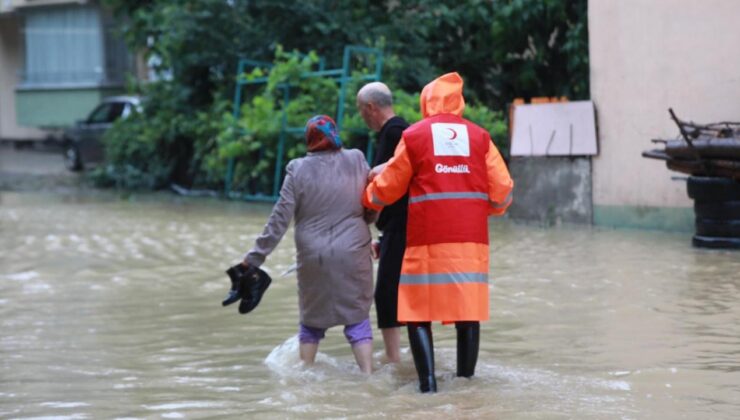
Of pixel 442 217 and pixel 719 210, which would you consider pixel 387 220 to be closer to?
pixel 442 217

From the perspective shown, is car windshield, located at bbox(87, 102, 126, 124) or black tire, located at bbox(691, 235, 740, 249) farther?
car windshield, located at bbox(87, 102, 126, 124)

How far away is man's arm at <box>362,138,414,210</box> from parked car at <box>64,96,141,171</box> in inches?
893

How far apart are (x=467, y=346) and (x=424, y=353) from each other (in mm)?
247

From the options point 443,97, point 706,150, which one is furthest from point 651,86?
point 443,97

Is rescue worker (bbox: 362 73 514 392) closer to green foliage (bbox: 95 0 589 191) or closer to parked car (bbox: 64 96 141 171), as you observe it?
green foliage (bbox: 95 0 589 191)

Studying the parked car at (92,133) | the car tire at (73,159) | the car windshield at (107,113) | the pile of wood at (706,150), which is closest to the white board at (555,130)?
the pile of wood at (706,150)

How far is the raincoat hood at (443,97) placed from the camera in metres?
7.01

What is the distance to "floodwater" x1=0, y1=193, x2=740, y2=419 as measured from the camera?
6.77 meters

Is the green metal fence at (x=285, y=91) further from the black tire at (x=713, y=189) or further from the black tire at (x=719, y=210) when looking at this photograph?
the black tire at (x=719, y=210)

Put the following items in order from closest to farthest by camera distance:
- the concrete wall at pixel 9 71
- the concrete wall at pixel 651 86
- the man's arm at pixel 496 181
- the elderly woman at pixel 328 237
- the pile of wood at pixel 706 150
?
the man's arm at pixel 496 181, the elderly woman at pixel 328 237, the pile of wood at pixel 706 150, the concrete wall at pixel 651 86, the concrete wall at pixel 9 71

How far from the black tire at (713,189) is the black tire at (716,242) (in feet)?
1.31

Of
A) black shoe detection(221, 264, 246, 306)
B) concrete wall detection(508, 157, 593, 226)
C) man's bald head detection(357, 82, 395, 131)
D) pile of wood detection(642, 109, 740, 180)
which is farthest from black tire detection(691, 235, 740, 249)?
black shoe detection(221, 264, 246, 306)

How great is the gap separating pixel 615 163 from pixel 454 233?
9149mm

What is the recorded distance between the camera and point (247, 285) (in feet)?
24.6
